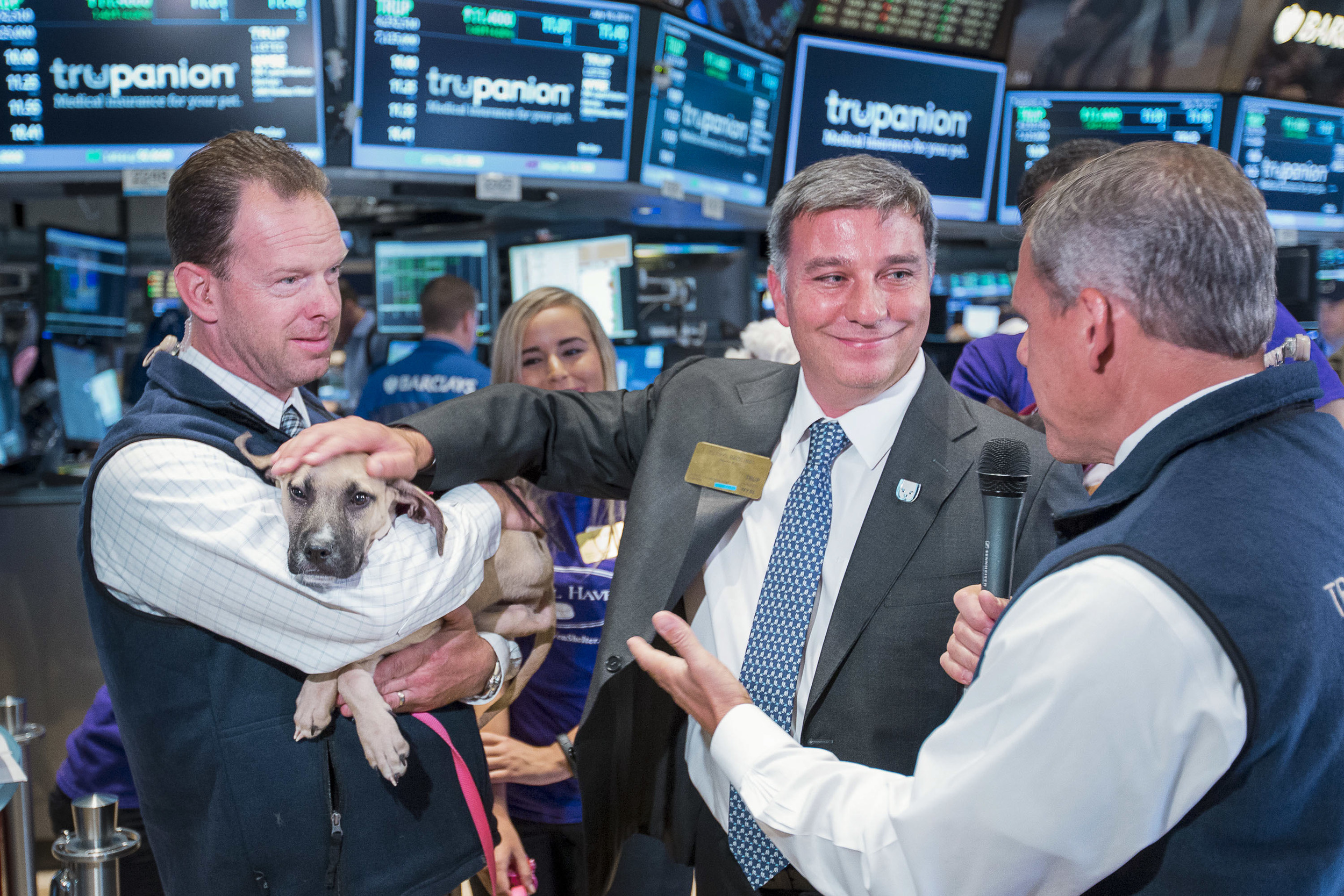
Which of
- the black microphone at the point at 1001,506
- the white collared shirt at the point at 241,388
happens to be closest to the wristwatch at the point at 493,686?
the white collared shirt at the point at 241,388

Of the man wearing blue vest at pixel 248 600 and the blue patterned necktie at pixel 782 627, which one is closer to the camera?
the man wearing blue vest at pixel 248 600

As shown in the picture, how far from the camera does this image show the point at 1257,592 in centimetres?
93

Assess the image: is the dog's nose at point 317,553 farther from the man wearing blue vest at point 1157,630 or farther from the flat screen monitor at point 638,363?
the flat screen monitor at point 638,363

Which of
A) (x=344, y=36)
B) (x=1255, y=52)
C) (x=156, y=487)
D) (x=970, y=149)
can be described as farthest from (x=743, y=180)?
(x=156, y=487)

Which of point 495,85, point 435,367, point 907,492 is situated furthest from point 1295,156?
point 907,492

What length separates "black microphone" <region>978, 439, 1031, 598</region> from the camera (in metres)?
1.32

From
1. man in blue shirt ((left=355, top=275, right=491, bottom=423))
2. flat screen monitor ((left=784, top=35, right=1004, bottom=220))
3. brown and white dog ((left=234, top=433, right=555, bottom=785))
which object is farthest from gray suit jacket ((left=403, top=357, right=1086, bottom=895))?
flat screen monitor ((left=784, top=35, right=1004, bottom=220))

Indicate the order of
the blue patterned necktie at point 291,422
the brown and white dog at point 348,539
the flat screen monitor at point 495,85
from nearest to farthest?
1. the brown and white dog at point 348,539
2. the blue patterned necktie at point 291,422
3. the flat screen monitor at point 495,85

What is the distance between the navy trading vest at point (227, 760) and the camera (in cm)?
144

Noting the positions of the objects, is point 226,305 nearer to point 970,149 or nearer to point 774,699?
point 774,699

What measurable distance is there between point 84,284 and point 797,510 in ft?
12.6

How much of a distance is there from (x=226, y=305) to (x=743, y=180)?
10.6 feet

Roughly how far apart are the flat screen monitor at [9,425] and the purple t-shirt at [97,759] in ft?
6.71

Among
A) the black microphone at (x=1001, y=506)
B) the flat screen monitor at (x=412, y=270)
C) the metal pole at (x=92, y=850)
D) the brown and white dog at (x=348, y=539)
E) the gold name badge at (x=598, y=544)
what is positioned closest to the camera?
the black microphone at (x=1001, y=506)
